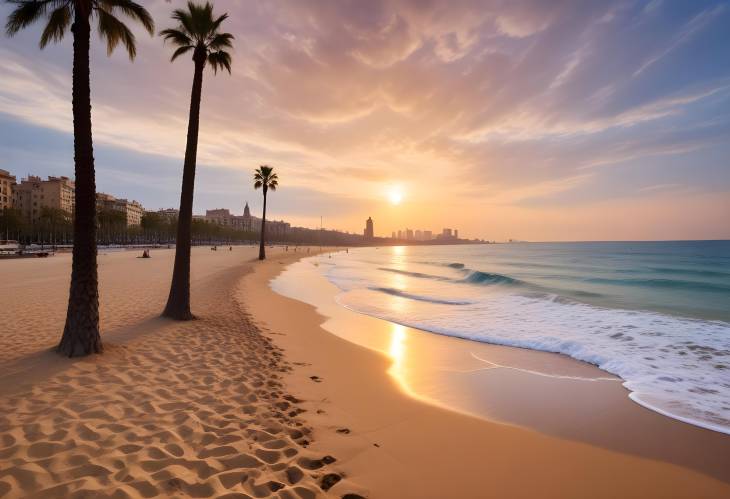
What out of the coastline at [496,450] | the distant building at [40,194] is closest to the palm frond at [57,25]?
the coastline at [496,450]

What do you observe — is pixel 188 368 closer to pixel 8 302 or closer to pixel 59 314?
pixel 59 314

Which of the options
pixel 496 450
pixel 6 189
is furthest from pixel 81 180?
pixel 6 189

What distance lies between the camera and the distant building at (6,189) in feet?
337

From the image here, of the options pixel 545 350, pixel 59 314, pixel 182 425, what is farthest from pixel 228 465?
pixel 59 314

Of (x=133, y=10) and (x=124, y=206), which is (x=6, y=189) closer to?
(x=124, y=206)

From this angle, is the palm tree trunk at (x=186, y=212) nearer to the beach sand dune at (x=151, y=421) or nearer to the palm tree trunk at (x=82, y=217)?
the beach sand dune at (x=151, y=421)

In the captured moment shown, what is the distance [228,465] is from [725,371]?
11.6 m

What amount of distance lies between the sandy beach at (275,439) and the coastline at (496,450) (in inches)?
0.9

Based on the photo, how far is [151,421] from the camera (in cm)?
466

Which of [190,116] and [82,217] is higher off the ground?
[190,116]

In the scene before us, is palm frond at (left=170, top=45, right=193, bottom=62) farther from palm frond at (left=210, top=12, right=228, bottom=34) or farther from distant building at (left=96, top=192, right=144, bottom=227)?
distant building at (left=96, top=192, right=144, bottom=227)

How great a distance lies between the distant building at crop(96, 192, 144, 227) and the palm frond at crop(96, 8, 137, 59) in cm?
16363

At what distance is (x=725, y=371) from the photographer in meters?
8.40

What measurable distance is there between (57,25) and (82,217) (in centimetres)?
445
